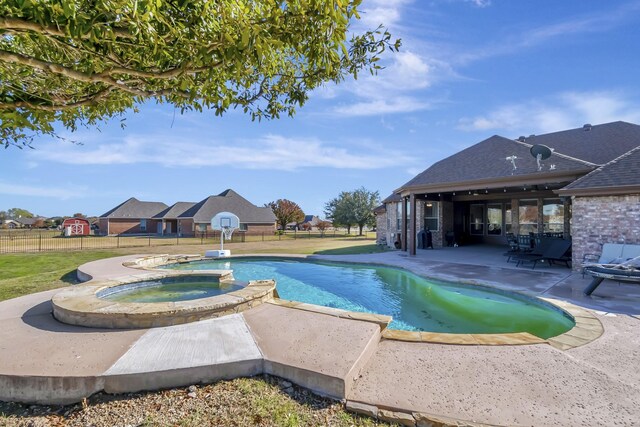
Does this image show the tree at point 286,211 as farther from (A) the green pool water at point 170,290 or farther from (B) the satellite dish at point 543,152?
(A) the green pool water at point 170,290

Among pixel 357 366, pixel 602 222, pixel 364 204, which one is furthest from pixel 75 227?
pixel 602 222

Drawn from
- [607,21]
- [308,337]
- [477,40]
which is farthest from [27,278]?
[607,21]

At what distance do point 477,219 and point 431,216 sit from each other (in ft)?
11.2

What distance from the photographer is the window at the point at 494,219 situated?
60.3 ft

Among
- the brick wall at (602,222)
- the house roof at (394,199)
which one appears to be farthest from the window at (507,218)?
the brick wall at (602,222)

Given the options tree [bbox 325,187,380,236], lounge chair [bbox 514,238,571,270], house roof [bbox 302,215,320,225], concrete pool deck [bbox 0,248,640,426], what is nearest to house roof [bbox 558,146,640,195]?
lounge chair [bbox 514,238,571,270]

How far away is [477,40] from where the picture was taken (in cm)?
978

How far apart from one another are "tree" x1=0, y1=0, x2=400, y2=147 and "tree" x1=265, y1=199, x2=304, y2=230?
4723 centimetres

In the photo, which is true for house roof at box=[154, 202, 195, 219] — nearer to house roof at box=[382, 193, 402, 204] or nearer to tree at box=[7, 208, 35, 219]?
house roof at box=[382, 193, 402, 204]

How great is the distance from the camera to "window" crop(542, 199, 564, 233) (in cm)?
1527

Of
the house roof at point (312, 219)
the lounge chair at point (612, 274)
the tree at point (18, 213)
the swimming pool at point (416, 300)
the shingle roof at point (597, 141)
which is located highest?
the shingle roof at point (597, 141)

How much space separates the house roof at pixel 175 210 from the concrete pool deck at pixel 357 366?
4252 centimetres

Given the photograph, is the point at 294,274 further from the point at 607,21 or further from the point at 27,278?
the point at 607,21

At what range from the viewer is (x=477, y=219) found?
19500 millimetres
